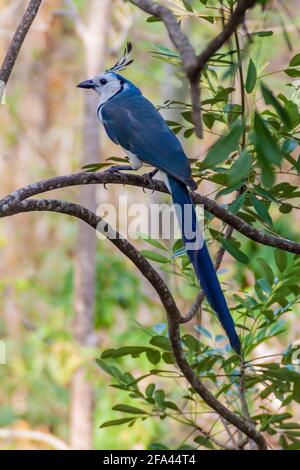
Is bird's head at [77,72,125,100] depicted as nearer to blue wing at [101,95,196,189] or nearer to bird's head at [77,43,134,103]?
bird's head at [77,43,134,103]

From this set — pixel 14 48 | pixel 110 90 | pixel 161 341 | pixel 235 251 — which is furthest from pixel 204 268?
pixel 110 90

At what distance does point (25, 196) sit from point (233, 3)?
0.61 metres

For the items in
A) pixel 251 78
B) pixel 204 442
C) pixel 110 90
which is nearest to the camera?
pixel 251 78

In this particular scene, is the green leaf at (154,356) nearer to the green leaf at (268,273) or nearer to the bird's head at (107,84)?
the green leaf at (268,273)

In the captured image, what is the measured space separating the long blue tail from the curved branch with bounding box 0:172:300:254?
33 millimetres

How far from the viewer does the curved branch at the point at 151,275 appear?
58.4 inches

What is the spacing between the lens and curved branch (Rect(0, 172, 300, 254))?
1.46 metres

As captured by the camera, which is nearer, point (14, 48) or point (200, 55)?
point (200, 55)

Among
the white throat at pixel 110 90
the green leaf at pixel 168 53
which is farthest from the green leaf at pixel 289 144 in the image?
the white throat at pixel 110 90

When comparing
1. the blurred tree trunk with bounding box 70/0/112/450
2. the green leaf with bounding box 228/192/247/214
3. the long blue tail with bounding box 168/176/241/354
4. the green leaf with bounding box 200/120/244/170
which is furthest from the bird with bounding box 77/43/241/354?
the blurred tree trunk with bounding box 70/0/112/450

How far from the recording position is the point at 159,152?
6.20 feet

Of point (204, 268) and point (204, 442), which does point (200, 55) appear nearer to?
point (204, 268)

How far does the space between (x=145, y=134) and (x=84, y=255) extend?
184 cm
